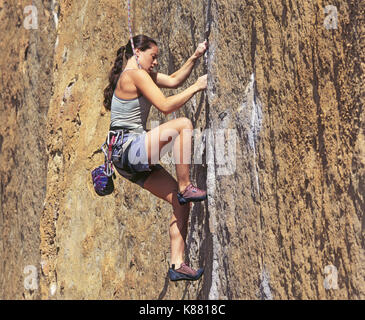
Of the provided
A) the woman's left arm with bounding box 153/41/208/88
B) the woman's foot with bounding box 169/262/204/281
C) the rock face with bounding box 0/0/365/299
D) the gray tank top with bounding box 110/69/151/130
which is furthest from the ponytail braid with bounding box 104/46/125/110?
the woman's foot with bounding box 169/262/204/281

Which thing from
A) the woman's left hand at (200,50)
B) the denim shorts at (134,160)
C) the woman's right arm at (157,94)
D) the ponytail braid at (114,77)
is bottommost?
the denim shorts at (134,160)

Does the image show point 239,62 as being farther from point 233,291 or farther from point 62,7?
point 62,7

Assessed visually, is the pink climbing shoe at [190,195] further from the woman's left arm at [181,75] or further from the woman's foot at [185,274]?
the woman's left arm at [181,75]

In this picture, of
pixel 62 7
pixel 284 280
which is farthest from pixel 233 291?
pixel 62 7

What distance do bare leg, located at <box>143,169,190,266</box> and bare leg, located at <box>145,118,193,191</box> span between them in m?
0.30

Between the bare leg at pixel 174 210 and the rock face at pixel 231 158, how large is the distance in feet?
1.13

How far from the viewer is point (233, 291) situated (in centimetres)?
596

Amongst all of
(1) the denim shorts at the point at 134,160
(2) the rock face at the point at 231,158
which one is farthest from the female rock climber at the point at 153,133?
(2) the rock face at the point at 231,158

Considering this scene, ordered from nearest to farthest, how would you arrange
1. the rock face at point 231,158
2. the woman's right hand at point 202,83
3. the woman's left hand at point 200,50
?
the rock face at point 231,158
the woman's right hand at point 202,83
the woman's left hand at point 200,50

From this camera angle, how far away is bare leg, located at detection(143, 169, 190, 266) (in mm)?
5898

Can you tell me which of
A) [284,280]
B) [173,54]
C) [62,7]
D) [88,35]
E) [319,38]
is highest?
[62,7]

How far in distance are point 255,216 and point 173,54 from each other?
7.22 feet

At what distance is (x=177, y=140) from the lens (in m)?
5.59

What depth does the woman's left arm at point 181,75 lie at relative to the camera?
6117mm
